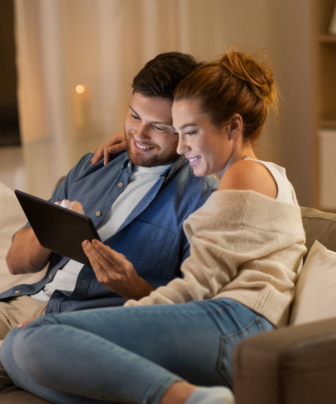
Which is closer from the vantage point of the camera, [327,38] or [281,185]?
[281,185]

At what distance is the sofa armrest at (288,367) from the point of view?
28.5 inches

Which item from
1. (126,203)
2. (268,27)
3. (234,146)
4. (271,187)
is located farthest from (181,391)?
(268,27)

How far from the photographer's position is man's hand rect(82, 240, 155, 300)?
1.21 meters

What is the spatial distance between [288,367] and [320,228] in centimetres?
69

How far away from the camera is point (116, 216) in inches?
57.8

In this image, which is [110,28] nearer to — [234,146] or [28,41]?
[28,41]

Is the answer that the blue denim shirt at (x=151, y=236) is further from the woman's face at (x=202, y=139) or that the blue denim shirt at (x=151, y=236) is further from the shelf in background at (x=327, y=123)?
the shelf in background at (x=327, y=123)

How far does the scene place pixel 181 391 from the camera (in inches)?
30.3

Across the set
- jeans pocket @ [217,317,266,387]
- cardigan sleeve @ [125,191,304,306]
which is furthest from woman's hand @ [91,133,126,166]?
jeans pocket @ [217,317,266,387]

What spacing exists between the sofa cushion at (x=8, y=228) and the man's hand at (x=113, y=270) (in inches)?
19.2

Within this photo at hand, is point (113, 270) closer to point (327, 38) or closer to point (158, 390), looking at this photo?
point (158, 390)

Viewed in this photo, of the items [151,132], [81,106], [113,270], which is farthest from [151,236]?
[81,106]

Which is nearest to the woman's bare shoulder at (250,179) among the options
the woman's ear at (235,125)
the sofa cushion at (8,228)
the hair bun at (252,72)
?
the woman's ear at (235,125)

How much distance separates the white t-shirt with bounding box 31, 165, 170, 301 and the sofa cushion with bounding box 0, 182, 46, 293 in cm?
17
